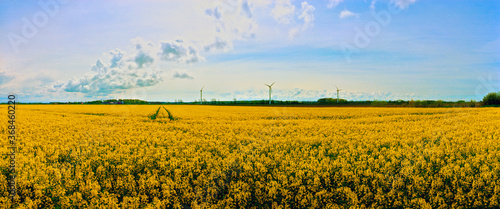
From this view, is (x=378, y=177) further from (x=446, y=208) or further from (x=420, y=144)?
(x=420, y=144)

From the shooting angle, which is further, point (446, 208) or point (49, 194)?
point (49, 194)

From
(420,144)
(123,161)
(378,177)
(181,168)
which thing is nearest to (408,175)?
(378,177)

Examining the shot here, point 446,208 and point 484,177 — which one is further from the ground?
point 484,177

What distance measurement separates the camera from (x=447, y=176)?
27.6 feet

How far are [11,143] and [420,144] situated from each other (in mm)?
21112

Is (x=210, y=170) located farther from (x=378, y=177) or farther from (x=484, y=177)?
(x=484, y=177)

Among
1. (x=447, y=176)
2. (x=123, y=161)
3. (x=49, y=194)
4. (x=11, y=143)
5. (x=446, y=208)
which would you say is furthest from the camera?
(x=11, y=143)

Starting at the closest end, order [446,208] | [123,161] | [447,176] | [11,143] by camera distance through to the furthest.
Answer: [446,208], [447,176], [123,161], [11,143]

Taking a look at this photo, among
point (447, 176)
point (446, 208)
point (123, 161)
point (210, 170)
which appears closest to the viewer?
point (446, 208)

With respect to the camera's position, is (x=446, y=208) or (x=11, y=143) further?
(x=11, y=143)

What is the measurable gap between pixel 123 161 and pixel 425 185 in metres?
10.5

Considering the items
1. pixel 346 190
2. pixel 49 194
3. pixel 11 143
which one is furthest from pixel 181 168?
pixel 11 143

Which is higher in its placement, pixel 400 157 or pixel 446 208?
pixel 400 157

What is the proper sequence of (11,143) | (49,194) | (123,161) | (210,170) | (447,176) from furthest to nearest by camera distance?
(11,143) → (123,161) → (210,170) → (447,176) → (49,194)
